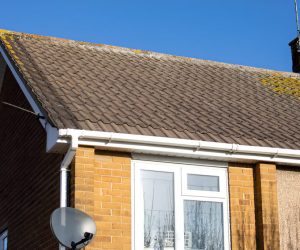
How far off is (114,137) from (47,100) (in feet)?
4.91

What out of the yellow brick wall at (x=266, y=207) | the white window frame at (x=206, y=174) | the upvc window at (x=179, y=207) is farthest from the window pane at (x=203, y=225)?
the yellow brick wall at (x=266, y=207)

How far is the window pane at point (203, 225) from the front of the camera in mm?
11805

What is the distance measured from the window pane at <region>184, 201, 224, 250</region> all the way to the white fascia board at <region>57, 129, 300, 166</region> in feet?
2.60

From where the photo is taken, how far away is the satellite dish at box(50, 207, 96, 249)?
32.4 feet

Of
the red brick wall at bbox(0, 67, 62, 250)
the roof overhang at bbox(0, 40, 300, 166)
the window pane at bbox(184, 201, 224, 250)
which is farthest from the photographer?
the red brick wall at bbox(0, 67, 62, 250)

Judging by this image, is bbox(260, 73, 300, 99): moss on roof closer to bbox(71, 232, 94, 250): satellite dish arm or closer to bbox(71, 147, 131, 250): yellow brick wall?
bbox(71, 147, 131, 250): yellow brick wall

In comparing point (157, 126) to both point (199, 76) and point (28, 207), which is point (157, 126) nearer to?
point (28, 207)

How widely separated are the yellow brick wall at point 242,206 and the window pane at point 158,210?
1.03m

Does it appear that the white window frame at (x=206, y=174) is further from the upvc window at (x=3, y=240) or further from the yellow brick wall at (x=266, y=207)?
the upvc window at (x=3, y=240)

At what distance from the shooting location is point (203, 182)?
39.6ft

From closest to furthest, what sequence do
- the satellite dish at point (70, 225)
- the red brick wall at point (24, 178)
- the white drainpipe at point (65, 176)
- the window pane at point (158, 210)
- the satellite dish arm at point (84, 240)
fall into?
1. the satellite dish arm at point (84, 240)
2. the satellite dish at point (70, 225)
3. the white drainpipe at point (65, 176)
4. the window pane at point (158, 210)
5. the red brick wall at point (24, 178)

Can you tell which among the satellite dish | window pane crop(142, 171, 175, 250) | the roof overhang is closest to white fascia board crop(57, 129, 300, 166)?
the roof overhang

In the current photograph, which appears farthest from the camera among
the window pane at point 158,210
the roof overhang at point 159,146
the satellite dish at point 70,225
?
the window pane at point 158,210

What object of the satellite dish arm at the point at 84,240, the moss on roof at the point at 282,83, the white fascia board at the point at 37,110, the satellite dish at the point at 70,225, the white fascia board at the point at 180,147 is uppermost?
the moss on roof at the point at 282,83
